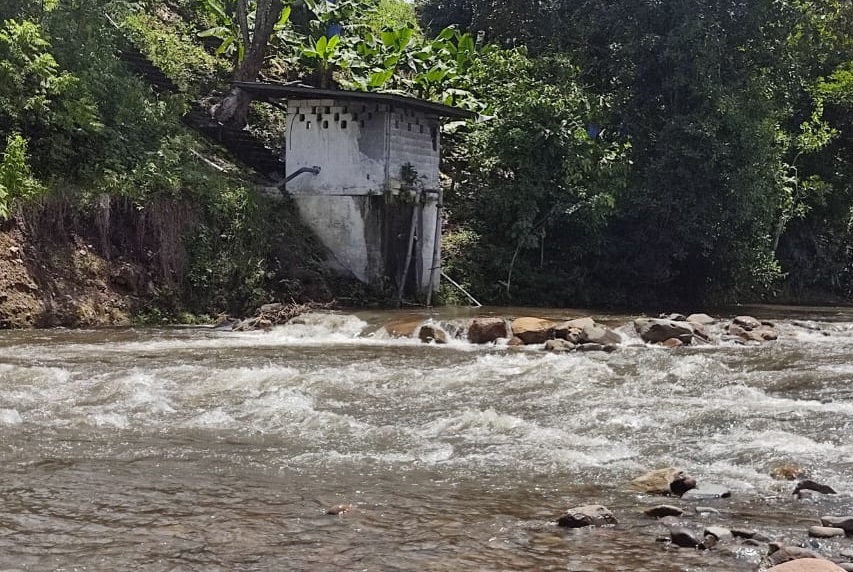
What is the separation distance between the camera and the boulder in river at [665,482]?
23.1 ft

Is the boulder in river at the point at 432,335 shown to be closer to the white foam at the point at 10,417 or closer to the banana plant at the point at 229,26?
the white foam at the point at 10,417

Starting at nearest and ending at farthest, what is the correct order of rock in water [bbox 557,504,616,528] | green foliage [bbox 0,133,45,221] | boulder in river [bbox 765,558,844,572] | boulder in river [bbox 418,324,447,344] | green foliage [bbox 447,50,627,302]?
boulder in river [bbox 765,558,844,572]
rock in water [bbox 557,504,616,528]
boulder in river [bbox 418,324,447,344]
green foliage [bbox 0,133,45,221]
green foliage [bbox 447,50,627,302]

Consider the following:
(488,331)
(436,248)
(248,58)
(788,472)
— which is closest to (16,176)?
(488,331)

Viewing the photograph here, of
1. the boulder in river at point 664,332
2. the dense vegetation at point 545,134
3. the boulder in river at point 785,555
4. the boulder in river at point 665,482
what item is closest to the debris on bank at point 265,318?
the dense vegetation at point 545,134

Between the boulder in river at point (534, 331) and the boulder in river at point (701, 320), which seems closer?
the boulder in river at point (534, 331)

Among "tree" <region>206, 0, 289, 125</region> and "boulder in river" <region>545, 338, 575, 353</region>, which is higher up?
"tree" <region>206, 0, 289, 125</region>

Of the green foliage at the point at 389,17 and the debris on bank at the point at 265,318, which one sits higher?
the green foliage at the point at 389,17

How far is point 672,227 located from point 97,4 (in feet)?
56.3

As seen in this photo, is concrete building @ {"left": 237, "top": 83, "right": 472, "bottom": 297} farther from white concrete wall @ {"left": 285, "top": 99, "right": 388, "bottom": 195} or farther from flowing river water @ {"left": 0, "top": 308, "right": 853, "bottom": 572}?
flowing river water @ {"left": 0, "top": 308, "right": 853, "bottom": 572}

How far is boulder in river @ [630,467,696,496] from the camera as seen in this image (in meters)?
7.05

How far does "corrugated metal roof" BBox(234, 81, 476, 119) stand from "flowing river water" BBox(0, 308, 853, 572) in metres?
8.31

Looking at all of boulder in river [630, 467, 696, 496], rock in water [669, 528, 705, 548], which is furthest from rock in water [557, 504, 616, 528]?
boulder in river [630, 467, 696, 496]

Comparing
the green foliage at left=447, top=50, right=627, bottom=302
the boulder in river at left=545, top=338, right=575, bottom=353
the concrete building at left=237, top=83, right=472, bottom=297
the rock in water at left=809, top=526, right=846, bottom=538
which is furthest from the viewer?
the green foliage at left=447, top=50, right=627, bottom=302

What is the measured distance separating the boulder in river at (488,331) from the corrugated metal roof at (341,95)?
22.8 feet
